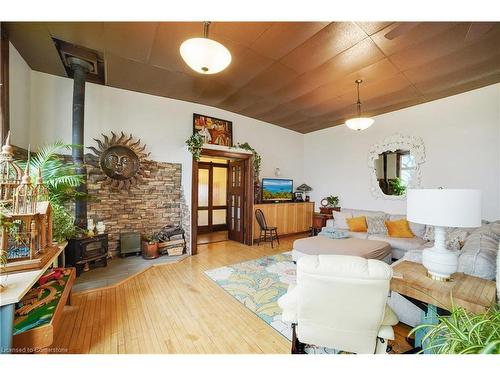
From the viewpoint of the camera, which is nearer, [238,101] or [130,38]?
[130,38]

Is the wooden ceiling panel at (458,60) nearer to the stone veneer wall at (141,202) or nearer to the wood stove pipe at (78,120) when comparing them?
the stone veneer wall at (141,202)

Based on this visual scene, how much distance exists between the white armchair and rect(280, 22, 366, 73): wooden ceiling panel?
2.42m

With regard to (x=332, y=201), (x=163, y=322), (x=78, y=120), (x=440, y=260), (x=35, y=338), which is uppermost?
(x=78, y=120)

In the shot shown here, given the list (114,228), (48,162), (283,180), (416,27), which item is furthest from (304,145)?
(48,162)

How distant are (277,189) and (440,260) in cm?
429

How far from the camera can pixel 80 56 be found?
2.82 m

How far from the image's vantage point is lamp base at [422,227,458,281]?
1.42 metres

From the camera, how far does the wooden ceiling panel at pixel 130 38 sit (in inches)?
87.7

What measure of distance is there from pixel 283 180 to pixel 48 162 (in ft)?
15.5

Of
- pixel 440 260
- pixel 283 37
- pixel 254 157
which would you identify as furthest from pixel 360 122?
pixel 440 260

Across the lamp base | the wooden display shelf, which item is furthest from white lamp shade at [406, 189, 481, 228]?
the wooden display shelf

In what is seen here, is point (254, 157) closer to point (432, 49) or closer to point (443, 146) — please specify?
point (432, 49)

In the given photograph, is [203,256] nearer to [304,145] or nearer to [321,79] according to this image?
[321,79]

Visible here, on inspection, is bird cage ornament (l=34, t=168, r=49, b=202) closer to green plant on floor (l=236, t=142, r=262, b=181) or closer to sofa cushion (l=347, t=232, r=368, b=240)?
green plant on floor (l=236, t=142, r=262, b=181)
